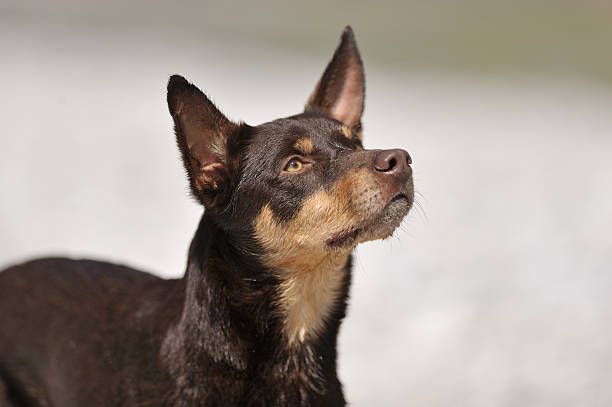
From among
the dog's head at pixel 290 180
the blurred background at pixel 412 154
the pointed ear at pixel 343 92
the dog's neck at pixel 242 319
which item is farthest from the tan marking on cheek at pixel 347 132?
the blurred background at pixel 412 154

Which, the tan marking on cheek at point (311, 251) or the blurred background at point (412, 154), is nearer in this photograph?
the tan marking on cheek at point (311, 251)

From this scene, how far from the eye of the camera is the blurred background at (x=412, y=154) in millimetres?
6531

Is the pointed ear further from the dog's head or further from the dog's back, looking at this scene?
the dog's back

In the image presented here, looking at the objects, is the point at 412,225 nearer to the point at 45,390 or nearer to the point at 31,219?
the point at 31,219

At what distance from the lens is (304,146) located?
404cm

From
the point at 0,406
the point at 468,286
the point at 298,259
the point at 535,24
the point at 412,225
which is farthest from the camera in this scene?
the point at 535,24

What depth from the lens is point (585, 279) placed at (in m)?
7.40

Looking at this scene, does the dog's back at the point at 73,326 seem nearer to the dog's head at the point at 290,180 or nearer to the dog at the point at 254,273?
the dog at the point at 254,273

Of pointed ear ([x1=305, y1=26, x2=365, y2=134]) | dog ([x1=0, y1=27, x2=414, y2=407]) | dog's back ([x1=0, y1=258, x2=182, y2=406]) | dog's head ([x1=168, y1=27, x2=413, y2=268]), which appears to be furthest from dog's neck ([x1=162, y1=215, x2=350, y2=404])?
pointed ear ([x1=305, y1=26, x2=365, y2=134])

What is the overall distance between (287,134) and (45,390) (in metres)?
2.08

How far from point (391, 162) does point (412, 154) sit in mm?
6771

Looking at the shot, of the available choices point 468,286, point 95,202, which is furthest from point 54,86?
point 468,286

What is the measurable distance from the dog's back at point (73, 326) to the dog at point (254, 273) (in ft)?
0.05

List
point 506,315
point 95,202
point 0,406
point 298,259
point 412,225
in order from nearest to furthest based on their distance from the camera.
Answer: point 298,259 < point 0,406 < point 506,315 < point 412,225 < point 95,202
